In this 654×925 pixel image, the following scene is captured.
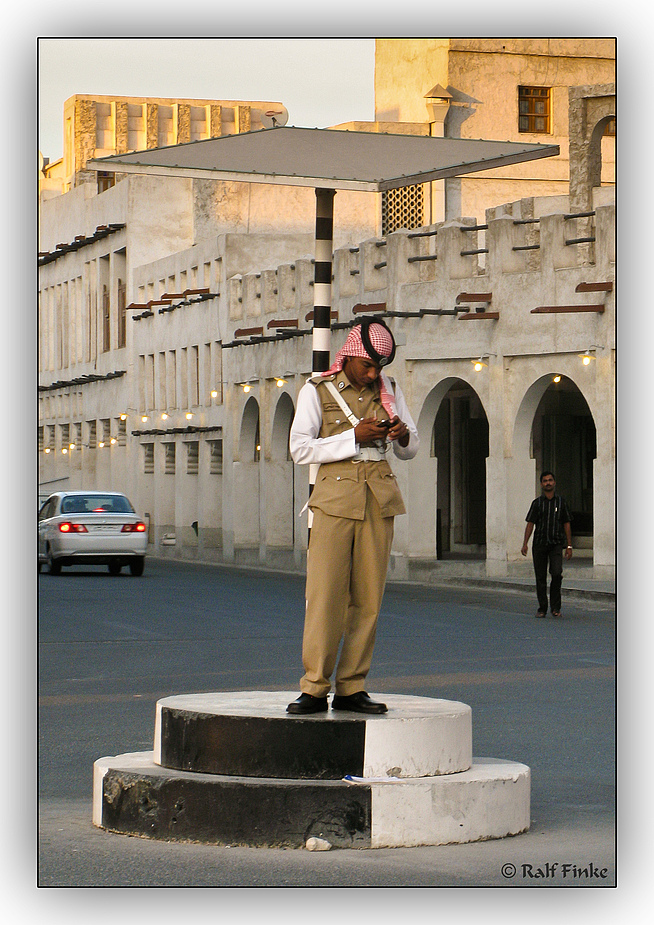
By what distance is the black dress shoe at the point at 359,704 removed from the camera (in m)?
8.48

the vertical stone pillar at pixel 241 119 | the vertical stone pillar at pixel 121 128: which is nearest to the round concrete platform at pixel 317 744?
the vertical stone pillar at pixel 241 119

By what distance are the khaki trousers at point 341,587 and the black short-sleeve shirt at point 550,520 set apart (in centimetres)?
1500

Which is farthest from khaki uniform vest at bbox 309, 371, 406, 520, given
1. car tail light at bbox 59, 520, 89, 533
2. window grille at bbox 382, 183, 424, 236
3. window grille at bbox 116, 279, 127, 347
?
window grille at bbox 116, 279, 127, 347

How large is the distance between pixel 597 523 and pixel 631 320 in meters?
22.8

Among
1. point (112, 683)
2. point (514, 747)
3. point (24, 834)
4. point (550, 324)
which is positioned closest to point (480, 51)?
point (550, 324)

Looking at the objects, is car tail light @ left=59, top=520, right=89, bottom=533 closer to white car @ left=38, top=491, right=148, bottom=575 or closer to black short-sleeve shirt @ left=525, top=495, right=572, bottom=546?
white car @ left=38, top=491, right=148, bottom=575

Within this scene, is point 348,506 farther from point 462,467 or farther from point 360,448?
point 462,467

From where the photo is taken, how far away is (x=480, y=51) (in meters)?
49.9

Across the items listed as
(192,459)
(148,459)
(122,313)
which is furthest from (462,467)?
(122,313)

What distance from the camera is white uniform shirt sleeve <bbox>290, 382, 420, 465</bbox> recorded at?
27.5 ft

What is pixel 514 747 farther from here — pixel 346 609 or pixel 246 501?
pixel 246 501

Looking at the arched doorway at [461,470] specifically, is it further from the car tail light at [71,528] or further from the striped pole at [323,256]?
the striped pole at [323,256]

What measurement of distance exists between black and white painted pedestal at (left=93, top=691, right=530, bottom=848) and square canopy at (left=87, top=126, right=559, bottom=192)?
9.93 ft

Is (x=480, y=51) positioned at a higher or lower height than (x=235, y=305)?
higher
